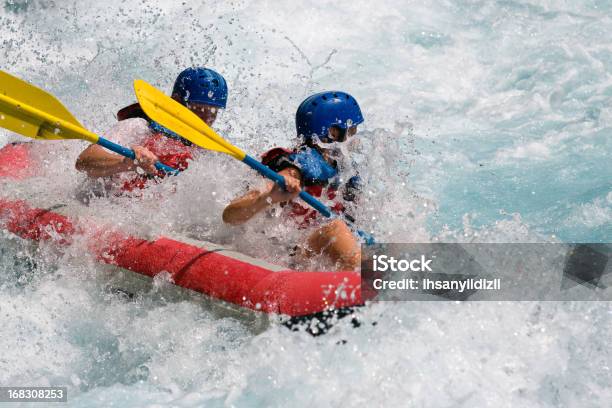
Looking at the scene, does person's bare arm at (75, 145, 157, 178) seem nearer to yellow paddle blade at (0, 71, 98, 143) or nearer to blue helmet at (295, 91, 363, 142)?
yellow paddle blade at (0, 71, 98, 143)

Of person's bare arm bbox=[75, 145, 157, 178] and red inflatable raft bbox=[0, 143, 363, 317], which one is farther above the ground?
person's bare arm bbox=[75, 145, 157, 178]

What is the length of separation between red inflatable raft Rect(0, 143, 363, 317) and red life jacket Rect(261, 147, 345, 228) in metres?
0.31

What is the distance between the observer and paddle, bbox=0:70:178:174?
12.7 feet

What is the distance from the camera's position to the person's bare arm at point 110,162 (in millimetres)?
3938

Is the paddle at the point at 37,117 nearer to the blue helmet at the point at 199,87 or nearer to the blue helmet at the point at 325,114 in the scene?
the blue helmet at the point at 199,87

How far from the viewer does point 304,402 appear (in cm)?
309

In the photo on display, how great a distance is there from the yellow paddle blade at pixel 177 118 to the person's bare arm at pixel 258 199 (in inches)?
15.2

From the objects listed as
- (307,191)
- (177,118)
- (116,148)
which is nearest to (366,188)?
(307,191)

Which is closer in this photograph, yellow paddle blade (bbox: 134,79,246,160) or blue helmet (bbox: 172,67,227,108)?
yellow paddle blade (bbox: 134,79,246,160)

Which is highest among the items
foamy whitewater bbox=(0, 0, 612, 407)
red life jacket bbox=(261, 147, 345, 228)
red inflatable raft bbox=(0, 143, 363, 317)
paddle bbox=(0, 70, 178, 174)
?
paddle bbox=(0, 70, 178, 174)

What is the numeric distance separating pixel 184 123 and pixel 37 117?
0.75m

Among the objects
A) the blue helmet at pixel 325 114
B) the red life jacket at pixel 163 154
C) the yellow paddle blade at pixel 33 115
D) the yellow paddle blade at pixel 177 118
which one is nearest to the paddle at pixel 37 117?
the yellow paddle blade at pixel 33 115

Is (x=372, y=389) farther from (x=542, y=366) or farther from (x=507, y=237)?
(x=507, y=237)

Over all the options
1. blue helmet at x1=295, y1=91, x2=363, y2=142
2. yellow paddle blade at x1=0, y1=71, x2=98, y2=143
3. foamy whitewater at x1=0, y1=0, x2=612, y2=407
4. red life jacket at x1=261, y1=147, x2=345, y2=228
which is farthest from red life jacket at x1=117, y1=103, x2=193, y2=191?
blue helmet at x1=295, y1=91, x2=363, y2=142
